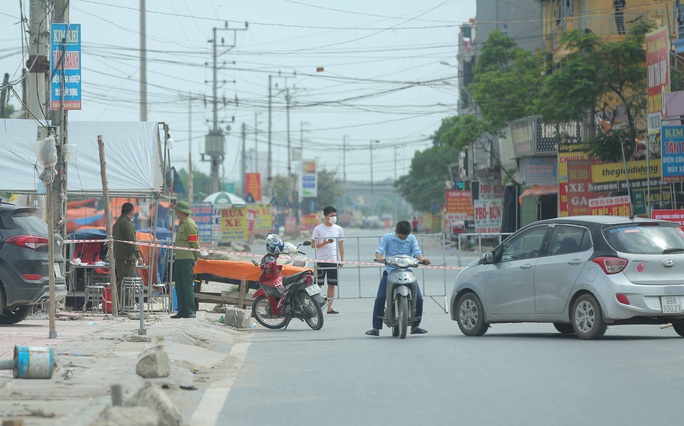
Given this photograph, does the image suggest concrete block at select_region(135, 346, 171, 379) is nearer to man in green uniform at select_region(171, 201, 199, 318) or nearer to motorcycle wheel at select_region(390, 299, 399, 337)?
motorcycle wheel at select_region(390, 299, 399, 337)

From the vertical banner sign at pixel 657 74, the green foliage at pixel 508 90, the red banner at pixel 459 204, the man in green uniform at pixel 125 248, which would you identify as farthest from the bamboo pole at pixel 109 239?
the red banner at pixel 459 204

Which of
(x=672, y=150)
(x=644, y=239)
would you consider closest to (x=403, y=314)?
(x=644, y=239)

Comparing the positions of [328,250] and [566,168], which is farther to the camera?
[566,168]

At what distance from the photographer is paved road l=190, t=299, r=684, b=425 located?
7.93 metres

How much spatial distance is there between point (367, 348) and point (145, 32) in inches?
1183

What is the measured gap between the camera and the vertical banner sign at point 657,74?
2688 cm

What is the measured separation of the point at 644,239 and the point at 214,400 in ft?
21.5

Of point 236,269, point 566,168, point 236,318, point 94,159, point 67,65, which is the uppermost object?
point 67,65

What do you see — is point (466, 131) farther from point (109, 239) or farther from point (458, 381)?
point (458, 381)

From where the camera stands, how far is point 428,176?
368 ft

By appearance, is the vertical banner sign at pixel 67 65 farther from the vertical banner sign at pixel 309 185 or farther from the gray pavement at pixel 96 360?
the vertical banner sign at pixel 309 185

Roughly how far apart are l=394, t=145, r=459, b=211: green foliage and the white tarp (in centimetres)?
8666

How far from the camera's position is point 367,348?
12938 millimetres

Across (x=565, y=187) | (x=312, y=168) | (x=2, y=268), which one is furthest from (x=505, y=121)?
(x=312, y=168)
